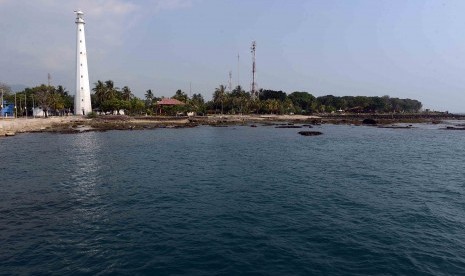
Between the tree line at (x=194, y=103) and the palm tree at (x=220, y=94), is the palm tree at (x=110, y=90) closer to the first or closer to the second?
the tree line at (x=194, y=103)

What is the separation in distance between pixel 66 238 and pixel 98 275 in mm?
4649

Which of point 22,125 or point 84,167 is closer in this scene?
point 84,167

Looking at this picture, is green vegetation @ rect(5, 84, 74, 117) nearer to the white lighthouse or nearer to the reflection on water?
the white lighthouse

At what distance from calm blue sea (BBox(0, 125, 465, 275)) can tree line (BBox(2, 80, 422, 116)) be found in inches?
3287

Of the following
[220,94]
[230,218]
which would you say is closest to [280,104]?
[220,94]

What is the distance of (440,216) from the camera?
19953 millimetres

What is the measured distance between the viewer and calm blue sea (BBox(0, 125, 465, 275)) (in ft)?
45.9

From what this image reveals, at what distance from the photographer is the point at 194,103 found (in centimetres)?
14500

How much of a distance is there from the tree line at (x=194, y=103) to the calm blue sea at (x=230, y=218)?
274 feet

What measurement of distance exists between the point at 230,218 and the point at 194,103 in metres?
128

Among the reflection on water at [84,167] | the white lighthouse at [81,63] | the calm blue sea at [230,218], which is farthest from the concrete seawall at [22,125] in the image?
the calm blue sea at [230,218]

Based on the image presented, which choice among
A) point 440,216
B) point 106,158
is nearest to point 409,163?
point 440,216

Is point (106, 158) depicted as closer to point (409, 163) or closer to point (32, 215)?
point (32, 215)

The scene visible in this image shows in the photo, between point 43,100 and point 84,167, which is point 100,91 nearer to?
point 43,100
